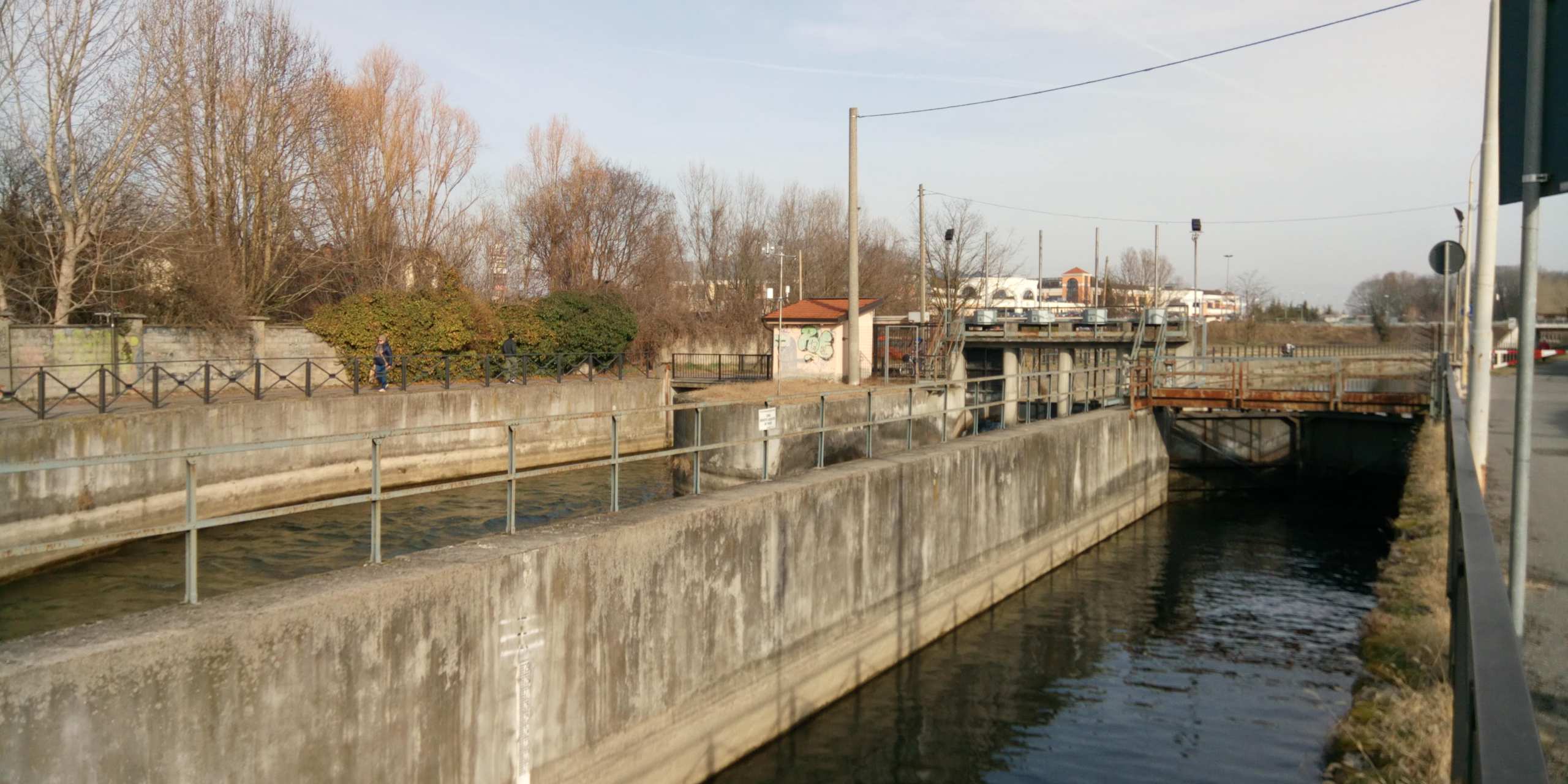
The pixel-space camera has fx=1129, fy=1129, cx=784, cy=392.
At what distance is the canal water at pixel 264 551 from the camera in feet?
47.6

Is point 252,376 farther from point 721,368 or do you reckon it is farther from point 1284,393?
point 1284,393

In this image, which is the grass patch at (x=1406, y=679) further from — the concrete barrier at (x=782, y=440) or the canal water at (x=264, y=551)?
the concrete barrier at (x=782, y=440)

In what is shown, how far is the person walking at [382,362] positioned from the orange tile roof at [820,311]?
12.0 meters

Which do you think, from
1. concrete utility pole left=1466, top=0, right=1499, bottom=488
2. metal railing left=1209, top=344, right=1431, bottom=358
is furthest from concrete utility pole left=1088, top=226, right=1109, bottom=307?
concrete utility pole left=1466, top=0, right=1499, bottom=488

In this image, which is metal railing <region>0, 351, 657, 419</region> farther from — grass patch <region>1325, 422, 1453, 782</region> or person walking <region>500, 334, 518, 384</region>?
grass patch <region>1325, 422, 1453, 782</region>

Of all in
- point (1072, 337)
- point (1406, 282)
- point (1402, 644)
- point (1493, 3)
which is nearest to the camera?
point (1402, 644)

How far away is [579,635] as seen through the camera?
8508mm

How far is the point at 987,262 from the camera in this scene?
6028 centimetres

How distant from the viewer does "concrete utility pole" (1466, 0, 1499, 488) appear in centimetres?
1497

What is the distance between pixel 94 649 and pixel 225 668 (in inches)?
27.0

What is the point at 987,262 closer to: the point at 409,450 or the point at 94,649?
the point at 409,450

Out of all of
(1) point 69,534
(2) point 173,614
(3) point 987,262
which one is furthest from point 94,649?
(3) point 987,262

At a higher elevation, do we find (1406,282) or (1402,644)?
(1406,282)

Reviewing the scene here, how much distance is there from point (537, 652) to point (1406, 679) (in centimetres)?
712
